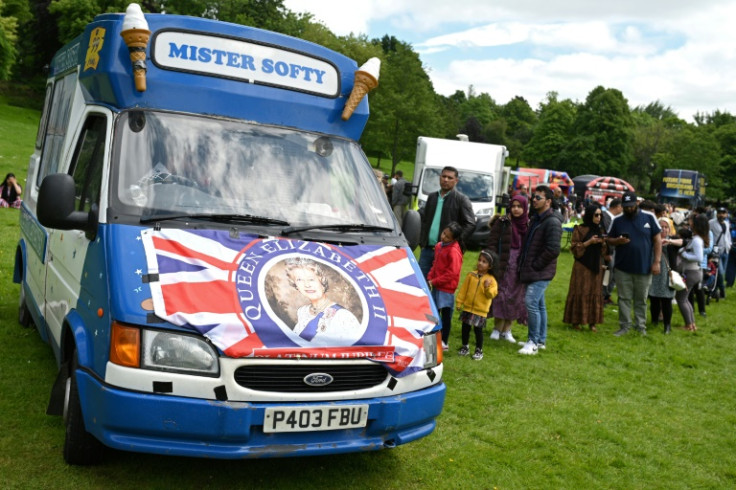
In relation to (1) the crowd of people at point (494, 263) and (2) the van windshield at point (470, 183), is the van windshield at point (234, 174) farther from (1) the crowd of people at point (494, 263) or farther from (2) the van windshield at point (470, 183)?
(2) the van windshield at point (470, 183)

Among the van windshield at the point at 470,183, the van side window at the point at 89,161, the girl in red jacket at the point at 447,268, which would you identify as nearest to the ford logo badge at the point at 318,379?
the van side window at the point at 89,161

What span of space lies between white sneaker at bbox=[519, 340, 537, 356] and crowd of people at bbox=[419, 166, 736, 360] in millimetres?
13

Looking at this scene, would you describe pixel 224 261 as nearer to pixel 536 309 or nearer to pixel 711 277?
pixel 536 309

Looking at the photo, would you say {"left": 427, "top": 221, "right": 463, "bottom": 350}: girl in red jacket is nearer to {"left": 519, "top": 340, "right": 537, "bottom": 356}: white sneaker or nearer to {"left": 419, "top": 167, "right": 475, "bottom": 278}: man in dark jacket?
{"left": 419, "top": 167, "right": 475, "bottom": 278}: man in dark jacket

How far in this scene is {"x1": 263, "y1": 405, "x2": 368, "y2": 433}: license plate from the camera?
4121mm

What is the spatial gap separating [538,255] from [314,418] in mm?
5598

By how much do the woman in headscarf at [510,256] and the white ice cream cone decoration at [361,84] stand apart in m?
4.05

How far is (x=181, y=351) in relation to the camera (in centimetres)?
404

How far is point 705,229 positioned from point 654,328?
2213 mm

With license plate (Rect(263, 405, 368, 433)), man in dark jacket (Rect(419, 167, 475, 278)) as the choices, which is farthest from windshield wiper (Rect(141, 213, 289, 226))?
man in dark jacket (Rect(419, 167, 475, 278))

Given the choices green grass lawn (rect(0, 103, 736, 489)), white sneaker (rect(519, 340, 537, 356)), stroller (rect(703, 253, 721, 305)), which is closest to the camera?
green grass lawn (rect(0, 103, 736, 489))

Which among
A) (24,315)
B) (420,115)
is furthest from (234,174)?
(420,115)

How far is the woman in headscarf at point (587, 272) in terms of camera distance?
11.3 m

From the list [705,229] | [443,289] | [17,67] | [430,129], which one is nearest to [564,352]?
[443,289]
